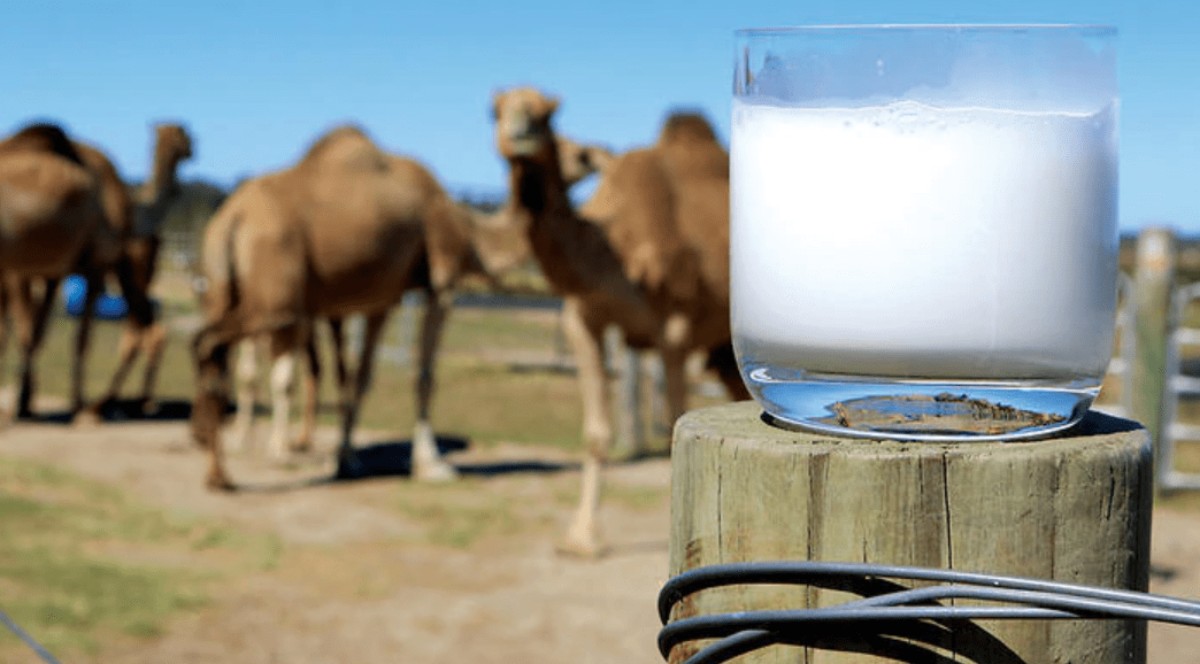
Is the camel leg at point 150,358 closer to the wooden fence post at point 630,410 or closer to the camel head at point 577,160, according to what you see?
the wooden fence post at point 630,410

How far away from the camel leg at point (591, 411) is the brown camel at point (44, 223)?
5.54m

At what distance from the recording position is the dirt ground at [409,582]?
5.61 m

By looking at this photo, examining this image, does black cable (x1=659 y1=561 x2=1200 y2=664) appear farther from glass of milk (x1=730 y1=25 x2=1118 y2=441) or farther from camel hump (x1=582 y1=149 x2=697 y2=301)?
camel hump (x1=582 y1=149 x2=697 y2=301)

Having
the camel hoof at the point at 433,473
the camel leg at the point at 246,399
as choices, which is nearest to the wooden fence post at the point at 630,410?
the camel hoof at the point at 433,473

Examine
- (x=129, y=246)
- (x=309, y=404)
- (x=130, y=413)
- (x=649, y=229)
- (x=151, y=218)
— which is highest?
(x=649, y=229)

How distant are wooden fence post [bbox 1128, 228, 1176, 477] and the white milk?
855 centimetres

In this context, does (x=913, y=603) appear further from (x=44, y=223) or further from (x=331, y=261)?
(x=44, y=223)

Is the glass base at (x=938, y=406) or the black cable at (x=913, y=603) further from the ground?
the glass base at (x=938, y=406)

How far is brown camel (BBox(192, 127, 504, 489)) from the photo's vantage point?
872 centimetres

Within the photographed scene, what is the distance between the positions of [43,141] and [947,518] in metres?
11.3

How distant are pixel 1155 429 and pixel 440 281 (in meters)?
4.76

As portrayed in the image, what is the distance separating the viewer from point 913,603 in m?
1.15

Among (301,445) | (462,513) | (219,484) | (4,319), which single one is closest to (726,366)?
(462,513)

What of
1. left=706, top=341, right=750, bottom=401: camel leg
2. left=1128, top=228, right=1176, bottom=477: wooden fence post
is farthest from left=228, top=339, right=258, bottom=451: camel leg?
left=1128, top=228, right=1176, bottom=477: wooden fence post
